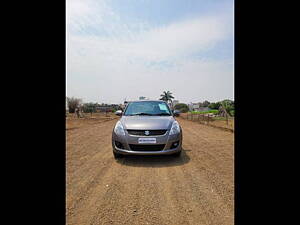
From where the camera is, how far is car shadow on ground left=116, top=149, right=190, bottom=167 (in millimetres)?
4219

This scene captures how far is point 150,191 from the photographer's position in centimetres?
286

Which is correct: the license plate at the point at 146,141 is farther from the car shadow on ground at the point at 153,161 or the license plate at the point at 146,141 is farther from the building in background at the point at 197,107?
the building in background at the point at 197,107

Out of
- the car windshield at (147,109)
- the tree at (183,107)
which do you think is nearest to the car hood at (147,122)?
the car windshield at (147,109)

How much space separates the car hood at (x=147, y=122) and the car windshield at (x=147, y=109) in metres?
0.33

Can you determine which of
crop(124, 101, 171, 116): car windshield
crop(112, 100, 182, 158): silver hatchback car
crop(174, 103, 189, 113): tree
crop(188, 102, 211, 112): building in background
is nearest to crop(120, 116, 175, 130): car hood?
crop(112, 100, 182, 158): silver hatchback car

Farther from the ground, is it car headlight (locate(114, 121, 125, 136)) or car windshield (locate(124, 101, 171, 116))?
car windshield (locate(124, 101, 171, 116))

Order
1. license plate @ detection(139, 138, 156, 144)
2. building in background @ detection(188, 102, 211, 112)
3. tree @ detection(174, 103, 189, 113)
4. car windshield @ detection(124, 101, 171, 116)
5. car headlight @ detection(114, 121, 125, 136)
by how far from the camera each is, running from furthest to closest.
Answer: tree @ detection(174, 103, 189, 113) → building in background @ detection(188, 102, 211, 112) → car windshield @ detection(124, 101, 171, 116) → car headlight @ detection(114, 121, 125, 136) → license plate @ detection(139, 138, 156, 144)

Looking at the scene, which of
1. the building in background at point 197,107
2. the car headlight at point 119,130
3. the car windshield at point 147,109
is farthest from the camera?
the building in background at point 197,107

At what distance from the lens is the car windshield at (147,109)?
206 inches

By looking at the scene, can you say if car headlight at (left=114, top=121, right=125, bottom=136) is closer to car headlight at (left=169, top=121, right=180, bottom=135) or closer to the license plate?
the license plate

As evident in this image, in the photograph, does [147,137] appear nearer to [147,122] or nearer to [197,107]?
[147,122]

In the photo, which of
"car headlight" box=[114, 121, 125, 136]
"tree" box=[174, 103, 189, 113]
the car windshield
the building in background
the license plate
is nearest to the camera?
the license plate

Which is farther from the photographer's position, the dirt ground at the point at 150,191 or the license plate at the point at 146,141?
the license plate at the point at 146,141
